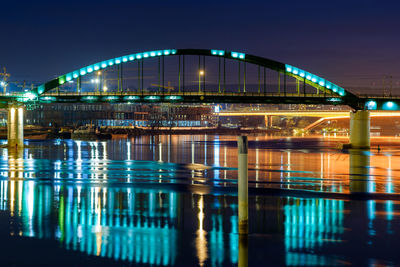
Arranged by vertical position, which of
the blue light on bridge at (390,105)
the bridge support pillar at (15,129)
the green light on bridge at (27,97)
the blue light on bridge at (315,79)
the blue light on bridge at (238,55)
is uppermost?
the blue light on bridge at (238,55)

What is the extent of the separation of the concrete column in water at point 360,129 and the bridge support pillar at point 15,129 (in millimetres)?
51109

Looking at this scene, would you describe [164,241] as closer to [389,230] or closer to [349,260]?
[349,260]

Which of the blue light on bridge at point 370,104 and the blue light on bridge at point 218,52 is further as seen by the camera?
the blue light on bridge at point 218,52

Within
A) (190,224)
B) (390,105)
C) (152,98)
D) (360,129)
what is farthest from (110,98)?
(190,224)

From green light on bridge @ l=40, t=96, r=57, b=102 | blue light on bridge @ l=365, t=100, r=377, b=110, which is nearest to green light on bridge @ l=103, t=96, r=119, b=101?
green light on bridge @ l=40, t=96, r=57, b=102

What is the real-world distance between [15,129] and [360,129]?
5406cm

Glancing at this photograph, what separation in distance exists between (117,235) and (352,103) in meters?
85.0

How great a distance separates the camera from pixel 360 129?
3324 inches

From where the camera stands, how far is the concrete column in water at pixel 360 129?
82.0m

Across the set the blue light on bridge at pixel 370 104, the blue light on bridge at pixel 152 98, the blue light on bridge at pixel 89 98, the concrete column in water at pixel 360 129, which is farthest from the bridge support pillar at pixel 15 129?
the blue light on bridge at pixel 370 104

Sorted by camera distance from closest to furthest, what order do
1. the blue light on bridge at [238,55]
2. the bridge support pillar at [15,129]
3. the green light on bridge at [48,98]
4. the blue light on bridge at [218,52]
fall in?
the bridge support pillar at [15,129]
the green light on bridge at [48,98]
the blue light on bridge at [238,55]
the blue light on bridge at [218,52]

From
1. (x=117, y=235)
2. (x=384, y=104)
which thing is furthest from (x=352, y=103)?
(x=117, y=235)

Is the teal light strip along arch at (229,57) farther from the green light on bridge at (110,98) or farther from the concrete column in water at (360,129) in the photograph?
the concrete column in water at (360,129)

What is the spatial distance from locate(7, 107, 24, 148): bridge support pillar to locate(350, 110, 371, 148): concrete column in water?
51109 mm
